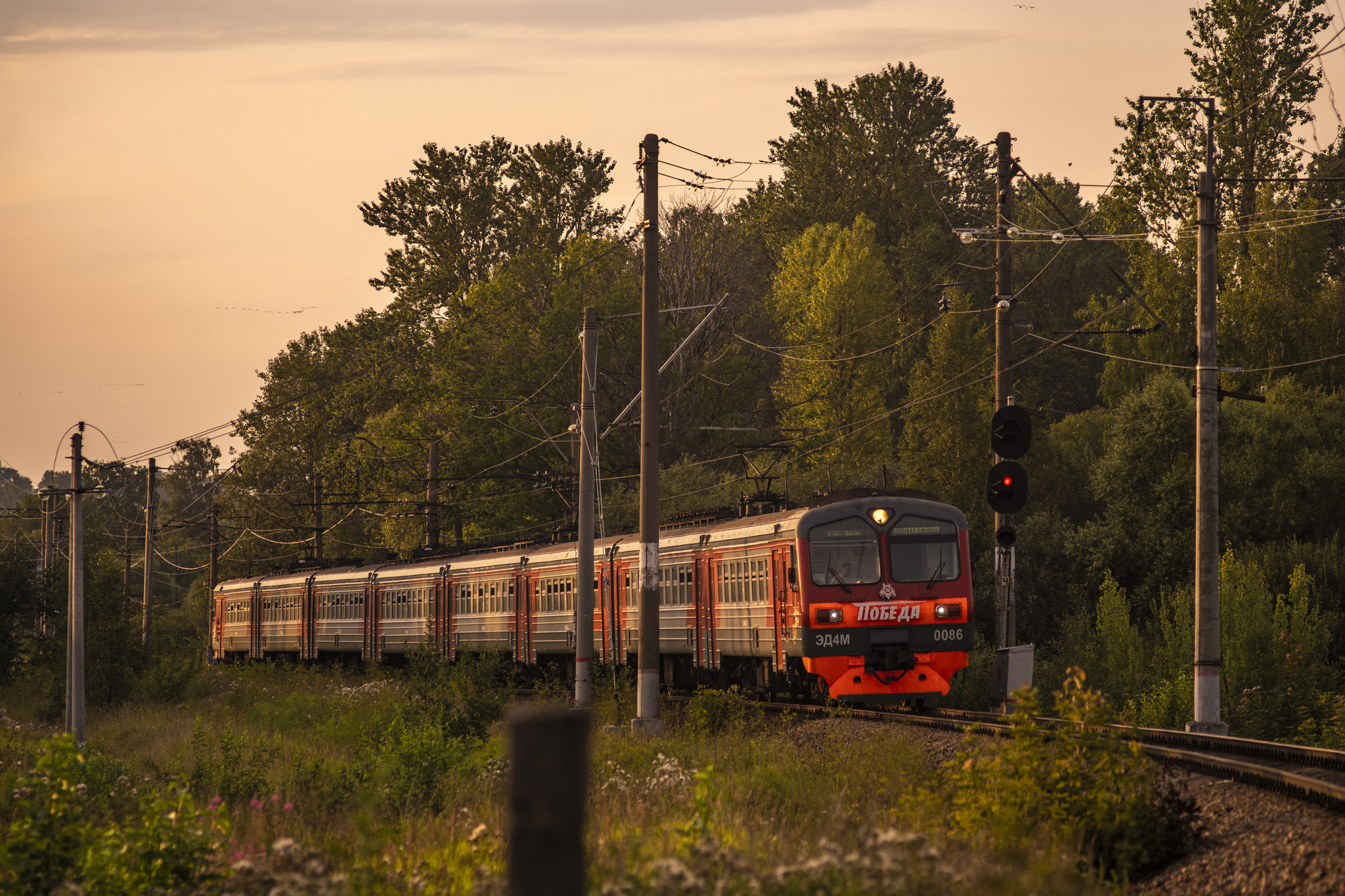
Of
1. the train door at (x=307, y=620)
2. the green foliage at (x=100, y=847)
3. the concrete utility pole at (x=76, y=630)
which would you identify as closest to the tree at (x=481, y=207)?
the train door at (x=307, y=620)

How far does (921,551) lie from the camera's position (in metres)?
20.4

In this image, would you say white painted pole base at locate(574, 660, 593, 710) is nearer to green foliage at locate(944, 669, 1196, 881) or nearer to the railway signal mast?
the railway signal mast

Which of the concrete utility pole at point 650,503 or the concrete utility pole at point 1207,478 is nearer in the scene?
the concrete utility pole at point 1207,478

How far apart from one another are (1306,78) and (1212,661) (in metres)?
34.6

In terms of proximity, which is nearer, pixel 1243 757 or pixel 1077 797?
pixel 1077 797

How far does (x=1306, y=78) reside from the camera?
1775 inches

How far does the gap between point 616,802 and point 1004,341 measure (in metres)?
14.6

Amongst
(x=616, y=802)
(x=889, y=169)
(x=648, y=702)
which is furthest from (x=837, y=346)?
(x=616, y=802)

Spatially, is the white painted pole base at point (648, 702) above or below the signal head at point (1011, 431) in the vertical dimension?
below

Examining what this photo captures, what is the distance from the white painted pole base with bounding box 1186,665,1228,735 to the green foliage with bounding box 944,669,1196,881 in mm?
6560

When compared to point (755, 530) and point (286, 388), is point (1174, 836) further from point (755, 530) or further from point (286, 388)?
point (286, 388)

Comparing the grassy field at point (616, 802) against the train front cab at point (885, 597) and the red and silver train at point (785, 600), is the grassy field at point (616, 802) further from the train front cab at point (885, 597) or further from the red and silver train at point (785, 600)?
the red and silver train at point (785, 600)

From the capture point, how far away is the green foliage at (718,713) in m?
18.7

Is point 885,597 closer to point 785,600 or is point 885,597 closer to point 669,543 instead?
point 785,600
